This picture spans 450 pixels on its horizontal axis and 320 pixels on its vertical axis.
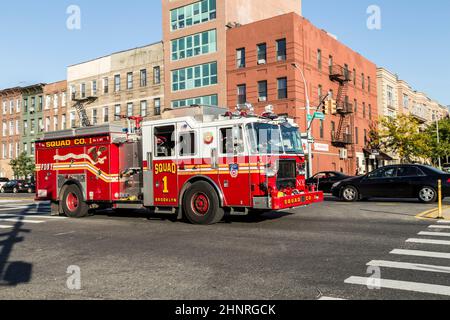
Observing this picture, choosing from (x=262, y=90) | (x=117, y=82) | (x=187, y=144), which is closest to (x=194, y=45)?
(x=262, y=90)

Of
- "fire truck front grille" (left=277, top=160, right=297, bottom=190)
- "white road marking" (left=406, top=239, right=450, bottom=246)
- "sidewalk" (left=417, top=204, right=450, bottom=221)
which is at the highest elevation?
"fire truck front grille" (left=277, top=160, right=297, bottom=190)

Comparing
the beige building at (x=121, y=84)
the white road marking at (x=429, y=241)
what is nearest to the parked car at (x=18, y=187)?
the beige building at (x=121, y=84)

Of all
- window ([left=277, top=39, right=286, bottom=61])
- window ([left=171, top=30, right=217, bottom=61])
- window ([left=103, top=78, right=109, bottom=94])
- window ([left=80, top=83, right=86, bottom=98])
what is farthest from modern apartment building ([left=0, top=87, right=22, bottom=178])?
window ([left=277, top=39, right=286, bottom=61])

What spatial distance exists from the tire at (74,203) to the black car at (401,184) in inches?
416

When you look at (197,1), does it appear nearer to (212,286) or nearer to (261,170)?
(261,170)

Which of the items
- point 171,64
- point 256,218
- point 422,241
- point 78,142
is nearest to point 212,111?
point 256,218

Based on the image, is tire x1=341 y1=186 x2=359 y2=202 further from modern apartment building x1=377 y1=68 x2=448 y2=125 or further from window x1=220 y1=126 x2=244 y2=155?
modern apartment building x1=377 y1=68 x2=448 y2=125

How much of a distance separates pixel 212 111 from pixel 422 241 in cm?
620

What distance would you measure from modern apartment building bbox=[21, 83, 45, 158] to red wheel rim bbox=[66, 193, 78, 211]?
4713cm

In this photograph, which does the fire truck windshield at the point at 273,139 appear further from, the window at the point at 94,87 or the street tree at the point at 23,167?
the street tree at the point at 23,167

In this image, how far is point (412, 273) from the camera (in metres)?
6.14

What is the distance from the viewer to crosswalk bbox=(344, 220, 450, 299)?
5.41 meters

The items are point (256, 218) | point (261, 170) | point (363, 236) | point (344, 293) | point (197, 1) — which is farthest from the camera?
point (197, 1)

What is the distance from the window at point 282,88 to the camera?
37.7 metres
